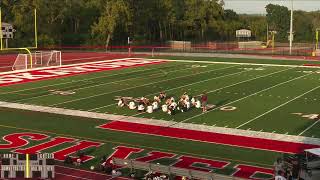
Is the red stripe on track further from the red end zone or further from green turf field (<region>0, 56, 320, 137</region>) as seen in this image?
the red end zone

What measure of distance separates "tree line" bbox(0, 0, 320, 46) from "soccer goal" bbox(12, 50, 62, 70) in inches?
790

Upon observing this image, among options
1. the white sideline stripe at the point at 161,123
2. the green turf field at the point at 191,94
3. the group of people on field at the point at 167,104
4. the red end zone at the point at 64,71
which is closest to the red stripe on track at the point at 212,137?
the white sideline stripe at the point at 161,123

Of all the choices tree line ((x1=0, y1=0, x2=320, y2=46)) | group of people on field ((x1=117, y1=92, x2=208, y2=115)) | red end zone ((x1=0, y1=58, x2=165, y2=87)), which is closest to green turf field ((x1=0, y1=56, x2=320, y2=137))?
group of people on field ((x1=117, y1=92, x2=208, y2=115))

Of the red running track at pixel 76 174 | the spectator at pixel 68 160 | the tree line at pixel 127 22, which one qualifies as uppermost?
the tree line at pixel 127 22

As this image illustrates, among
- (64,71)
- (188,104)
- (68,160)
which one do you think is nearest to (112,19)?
(64,71)

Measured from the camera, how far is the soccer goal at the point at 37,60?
4225 cm

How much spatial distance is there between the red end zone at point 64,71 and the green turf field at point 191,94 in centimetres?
169

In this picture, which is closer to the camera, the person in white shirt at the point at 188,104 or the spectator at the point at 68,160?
the spectator at the point at 68,160

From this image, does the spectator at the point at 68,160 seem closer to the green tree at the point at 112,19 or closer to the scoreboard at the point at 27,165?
the scoreboard at the point at 27,165

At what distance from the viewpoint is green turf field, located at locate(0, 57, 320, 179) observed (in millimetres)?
18141

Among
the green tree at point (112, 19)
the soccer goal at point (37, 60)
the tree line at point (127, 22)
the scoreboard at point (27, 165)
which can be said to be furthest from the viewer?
the green tree at point (112, 19)

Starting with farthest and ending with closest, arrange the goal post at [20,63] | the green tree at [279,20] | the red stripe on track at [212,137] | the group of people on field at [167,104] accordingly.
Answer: the green tree at [279,20] → the goal post at [20,63] → the group of people on field at [167,104] → the red stripe on track at [212,137]

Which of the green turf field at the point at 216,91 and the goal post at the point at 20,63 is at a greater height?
the goal post at the point at 20,63

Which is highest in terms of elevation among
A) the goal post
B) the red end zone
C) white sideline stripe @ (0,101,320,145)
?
the goal post
